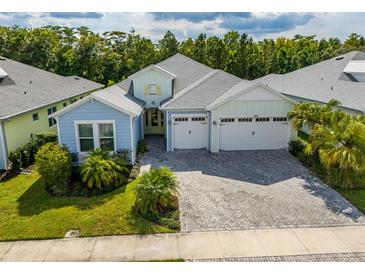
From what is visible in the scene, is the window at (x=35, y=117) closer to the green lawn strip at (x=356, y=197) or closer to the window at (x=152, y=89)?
the window at (x=152, y=89)

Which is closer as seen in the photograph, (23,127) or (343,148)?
(343,148)

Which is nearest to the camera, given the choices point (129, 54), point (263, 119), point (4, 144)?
point (4, 144)

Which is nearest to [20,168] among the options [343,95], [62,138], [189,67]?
[62,138]

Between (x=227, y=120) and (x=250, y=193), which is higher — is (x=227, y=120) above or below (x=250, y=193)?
above

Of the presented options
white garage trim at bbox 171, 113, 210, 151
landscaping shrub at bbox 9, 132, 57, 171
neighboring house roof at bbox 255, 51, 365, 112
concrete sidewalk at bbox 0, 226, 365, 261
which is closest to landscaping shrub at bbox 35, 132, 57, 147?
landscaping shrub at bbox 9, 132, 57, 171

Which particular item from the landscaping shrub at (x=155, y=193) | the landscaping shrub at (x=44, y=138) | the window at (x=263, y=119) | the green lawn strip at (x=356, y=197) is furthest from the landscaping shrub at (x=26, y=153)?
the green lawn strip at (x=356, y=197)

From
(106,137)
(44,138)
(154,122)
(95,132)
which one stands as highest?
(95,132)

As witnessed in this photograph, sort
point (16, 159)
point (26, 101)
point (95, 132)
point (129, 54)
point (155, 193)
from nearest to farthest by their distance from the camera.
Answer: point (155, 193) → point (16, 159) → point (95, 132) → point (26, 101) → point (129, 54)

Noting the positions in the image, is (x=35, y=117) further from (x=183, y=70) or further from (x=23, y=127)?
(x=183, y=70)

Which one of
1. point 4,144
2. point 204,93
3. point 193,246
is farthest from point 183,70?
point 193,246
